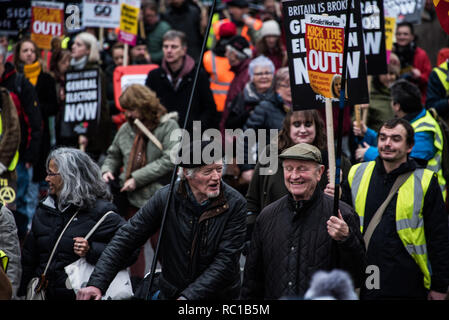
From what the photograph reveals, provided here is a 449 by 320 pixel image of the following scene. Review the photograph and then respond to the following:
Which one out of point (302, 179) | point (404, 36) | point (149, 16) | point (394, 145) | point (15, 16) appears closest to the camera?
point (302, 179)

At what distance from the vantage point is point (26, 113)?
11.3 meters

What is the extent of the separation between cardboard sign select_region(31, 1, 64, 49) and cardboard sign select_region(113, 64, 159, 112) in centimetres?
244

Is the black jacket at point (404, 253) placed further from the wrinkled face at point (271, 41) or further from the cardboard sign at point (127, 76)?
the wrinkled face at point (271, 41)

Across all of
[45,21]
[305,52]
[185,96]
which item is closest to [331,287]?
[305,52]

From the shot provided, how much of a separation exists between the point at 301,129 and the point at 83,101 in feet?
15.7

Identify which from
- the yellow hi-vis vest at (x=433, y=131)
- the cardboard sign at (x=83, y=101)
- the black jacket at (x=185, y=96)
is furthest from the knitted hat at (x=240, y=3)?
the yellow hi-vis vest at (x=433, y=131)

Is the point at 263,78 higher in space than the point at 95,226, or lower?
higher

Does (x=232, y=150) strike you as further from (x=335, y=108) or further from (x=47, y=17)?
(x=47, y=17)

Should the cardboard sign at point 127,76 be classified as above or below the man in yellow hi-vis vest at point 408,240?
above

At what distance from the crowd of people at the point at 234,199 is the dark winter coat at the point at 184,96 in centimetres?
2

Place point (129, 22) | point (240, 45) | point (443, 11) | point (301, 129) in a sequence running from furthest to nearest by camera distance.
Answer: point (129, 22), point (240, 45), point (301, 129), point (443, 11)

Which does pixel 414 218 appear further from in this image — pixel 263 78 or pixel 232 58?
pixel 232 58

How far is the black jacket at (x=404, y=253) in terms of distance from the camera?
6996 millimetres

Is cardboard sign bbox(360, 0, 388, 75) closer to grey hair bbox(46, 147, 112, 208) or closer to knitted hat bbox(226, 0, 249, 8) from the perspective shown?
grey hair bbox(46, 147, 112, 208)
